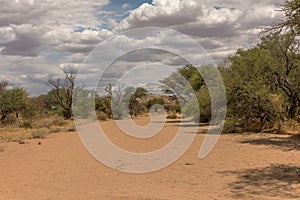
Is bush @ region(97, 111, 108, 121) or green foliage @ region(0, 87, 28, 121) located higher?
green foliage @ region(0, 87, 28, 121)

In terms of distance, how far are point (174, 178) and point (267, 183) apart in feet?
7.87

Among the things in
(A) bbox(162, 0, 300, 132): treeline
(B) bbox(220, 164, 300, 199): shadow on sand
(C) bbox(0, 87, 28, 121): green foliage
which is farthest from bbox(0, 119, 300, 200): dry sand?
(C) bbox(0, 87, 28, 121): green foliage

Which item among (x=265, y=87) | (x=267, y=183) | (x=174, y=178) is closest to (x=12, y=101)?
(x=265, y=87)

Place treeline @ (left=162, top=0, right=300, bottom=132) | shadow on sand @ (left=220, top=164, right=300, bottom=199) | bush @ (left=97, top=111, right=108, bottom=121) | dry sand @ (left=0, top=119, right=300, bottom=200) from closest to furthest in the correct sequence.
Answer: shadow on sand @ (left=220, top=164, right=300, bottom=199) < dry sand @ (left=0, top=119, right=300, bottom=200) < treeline @ (left=162, top=0, right=300, bottom=132) < bush @ (left=97, top=111, right=108, bottom=121)

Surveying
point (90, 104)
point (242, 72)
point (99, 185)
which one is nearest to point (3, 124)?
point (90, 104)

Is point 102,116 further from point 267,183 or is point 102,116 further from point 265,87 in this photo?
point 267,183

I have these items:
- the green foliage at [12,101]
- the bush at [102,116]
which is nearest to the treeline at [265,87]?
the green foliage at [12,101]

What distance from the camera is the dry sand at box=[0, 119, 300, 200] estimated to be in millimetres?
7699

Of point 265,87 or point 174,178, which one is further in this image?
point 265,87

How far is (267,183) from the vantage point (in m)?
8.16

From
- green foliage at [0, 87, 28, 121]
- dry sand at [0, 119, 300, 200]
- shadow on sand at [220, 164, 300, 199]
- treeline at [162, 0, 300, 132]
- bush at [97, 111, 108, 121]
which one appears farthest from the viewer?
bush at [97, 111, 108, 121]

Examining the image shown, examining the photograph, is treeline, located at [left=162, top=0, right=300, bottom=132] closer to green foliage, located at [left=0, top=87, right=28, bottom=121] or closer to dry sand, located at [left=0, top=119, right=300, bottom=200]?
dry sand, located at [left=0, top=119, right=300, bottom=200]

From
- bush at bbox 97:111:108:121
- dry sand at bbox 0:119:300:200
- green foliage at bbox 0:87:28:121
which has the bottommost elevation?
dry sand at bbox 0:119:300:200

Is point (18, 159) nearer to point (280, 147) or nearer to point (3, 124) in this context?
point (280, 147)
